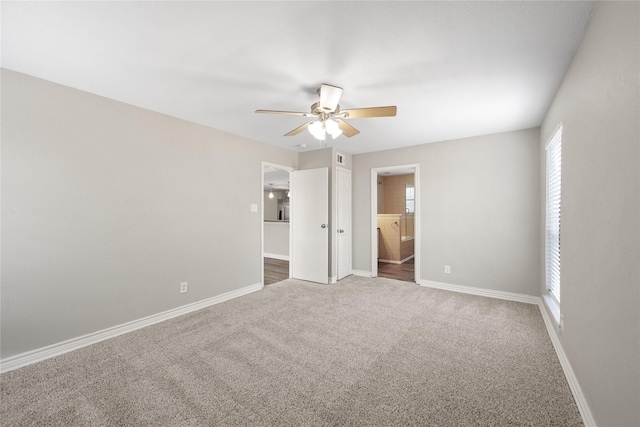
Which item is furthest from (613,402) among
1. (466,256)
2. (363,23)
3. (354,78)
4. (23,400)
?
(23,400)

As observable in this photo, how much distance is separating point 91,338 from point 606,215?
3.88 meters

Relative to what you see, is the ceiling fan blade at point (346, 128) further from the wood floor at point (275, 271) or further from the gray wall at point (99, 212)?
the wood floor at point (275, 271)

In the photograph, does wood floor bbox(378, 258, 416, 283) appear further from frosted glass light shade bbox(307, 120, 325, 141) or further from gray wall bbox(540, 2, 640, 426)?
frosted glass light shade bbox(307, 120, 325, 141)

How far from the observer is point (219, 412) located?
157 cm

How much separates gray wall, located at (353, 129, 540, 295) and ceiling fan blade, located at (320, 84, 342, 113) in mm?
2516

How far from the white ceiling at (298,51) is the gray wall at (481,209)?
0.95 metres

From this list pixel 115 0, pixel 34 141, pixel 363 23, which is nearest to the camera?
pixel 115 0

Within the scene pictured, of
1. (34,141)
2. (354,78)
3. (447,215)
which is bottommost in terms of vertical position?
(447,215)

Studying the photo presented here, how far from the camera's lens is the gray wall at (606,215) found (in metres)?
1.04

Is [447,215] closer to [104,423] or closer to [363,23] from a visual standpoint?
[363,23]

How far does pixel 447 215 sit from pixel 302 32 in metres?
3.42

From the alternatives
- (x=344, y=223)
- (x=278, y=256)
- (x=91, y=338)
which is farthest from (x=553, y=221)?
(x=278, y=256)

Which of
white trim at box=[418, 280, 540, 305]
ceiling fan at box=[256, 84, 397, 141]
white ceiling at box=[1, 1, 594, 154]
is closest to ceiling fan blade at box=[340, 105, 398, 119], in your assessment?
ceiling fan at box=[256, 84, 397, 141]

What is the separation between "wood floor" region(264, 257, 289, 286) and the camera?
15.3ft
